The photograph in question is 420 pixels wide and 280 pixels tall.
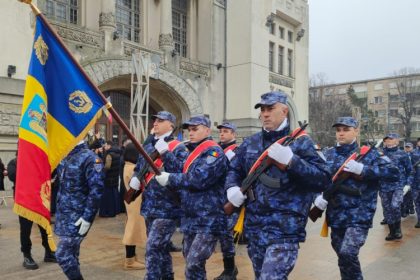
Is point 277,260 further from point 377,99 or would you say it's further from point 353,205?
point 377,99

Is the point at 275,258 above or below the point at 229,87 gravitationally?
below

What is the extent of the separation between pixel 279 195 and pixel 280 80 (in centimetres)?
2168

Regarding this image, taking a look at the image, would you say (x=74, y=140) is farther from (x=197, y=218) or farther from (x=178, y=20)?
(x=178, y=20)

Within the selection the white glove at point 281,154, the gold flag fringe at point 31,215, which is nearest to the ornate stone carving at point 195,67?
the gold flag fringe at point 31,215

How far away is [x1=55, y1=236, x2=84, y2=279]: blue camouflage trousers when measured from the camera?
4.36 meters

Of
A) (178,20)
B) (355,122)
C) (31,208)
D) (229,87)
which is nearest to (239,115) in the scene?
(229,87)

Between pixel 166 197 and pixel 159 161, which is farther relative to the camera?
pixel 159 161

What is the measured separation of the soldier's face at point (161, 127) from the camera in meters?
5.12

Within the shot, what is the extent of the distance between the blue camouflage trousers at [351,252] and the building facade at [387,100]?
53.0 metres

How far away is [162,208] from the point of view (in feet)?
16.1

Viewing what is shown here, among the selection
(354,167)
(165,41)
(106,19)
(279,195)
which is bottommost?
(279,195)

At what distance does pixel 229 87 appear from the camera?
21578 mm

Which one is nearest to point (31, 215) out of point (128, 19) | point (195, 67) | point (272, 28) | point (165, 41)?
point (165, 41)

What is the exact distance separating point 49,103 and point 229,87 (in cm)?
1746
